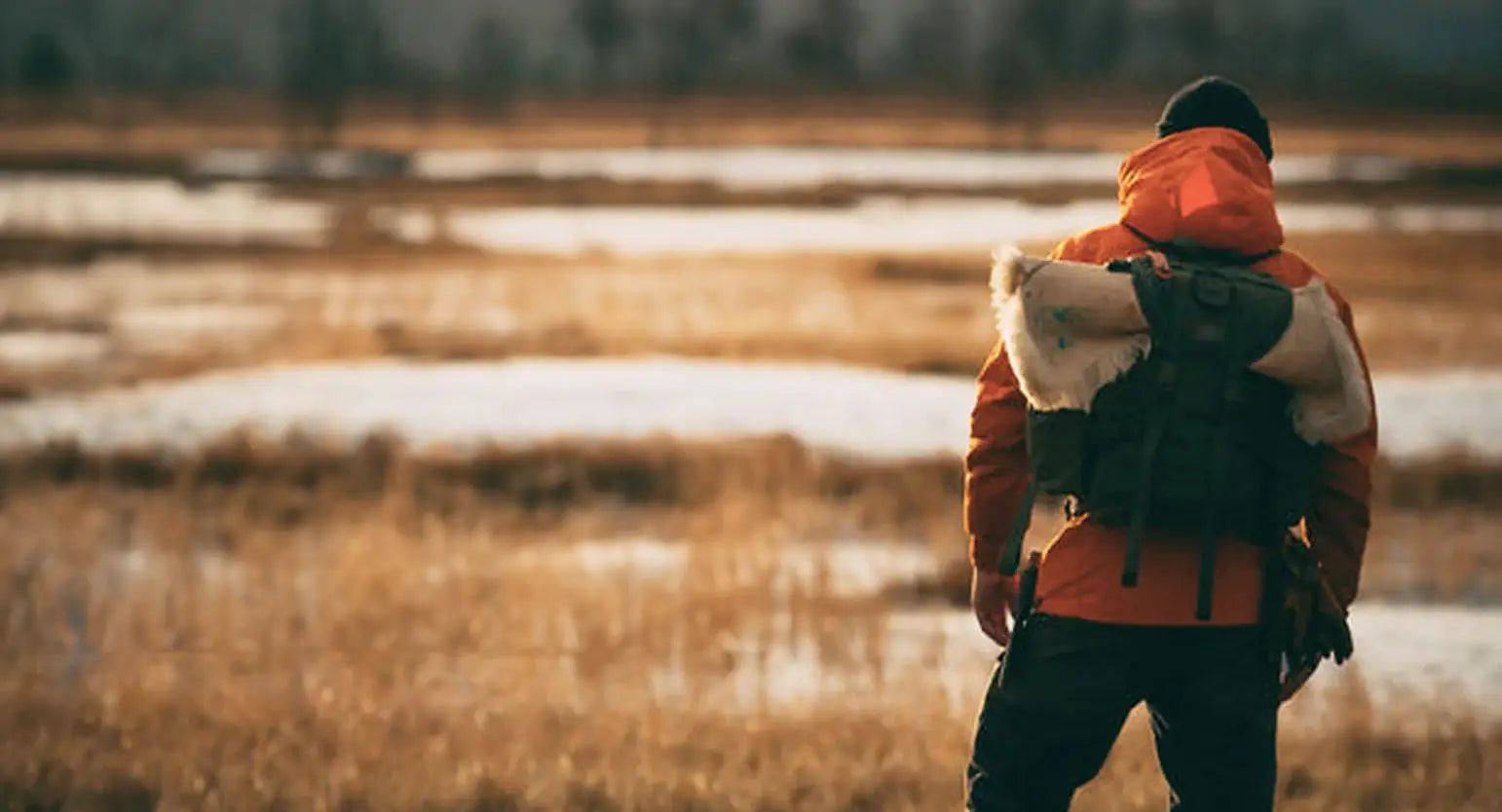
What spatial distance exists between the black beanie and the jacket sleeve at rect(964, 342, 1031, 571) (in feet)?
1.57

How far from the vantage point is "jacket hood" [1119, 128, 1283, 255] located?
10.5 feet

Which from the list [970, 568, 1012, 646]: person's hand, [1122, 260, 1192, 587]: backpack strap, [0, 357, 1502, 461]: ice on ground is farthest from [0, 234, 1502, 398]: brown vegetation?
[1122, 260, 1192, 587]: backpack strap

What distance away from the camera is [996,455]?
331cm

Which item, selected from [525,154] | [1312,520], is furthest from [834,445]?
[525,154]

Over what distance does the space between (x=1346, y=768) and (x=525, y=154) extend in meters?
70.4

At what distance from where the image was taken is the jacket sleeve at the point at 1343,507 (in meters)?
3.28

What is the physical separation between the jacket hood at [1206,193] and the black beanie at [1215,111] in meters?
0.04

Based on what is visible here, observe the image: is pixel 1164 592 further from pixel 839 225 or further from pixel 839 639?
pixel 839 225

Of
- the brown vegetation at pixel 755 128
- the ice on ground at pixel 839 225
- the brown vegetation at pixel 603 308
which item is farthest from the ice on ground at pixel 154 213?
the brown vegetation at pixel 755 128

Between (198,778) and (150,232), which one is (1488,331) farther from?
(150,232)

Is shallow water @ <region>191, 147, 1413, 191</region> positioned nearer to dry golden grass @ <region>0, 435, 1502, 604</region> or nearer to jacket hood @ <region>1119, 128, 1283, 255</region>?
dry golden grass @ <region>0, 435, 1502, 604</region>

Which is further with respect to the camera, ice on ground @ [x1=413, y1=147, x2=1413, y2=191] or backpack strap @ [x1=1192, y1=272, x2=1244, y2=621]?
ice on ground @ [x1=413, y1=147, x2=1413, y2=191]

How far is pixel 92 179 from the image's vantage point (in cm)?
5631

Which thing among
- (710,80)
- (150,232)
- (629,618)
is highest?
(629,618)
